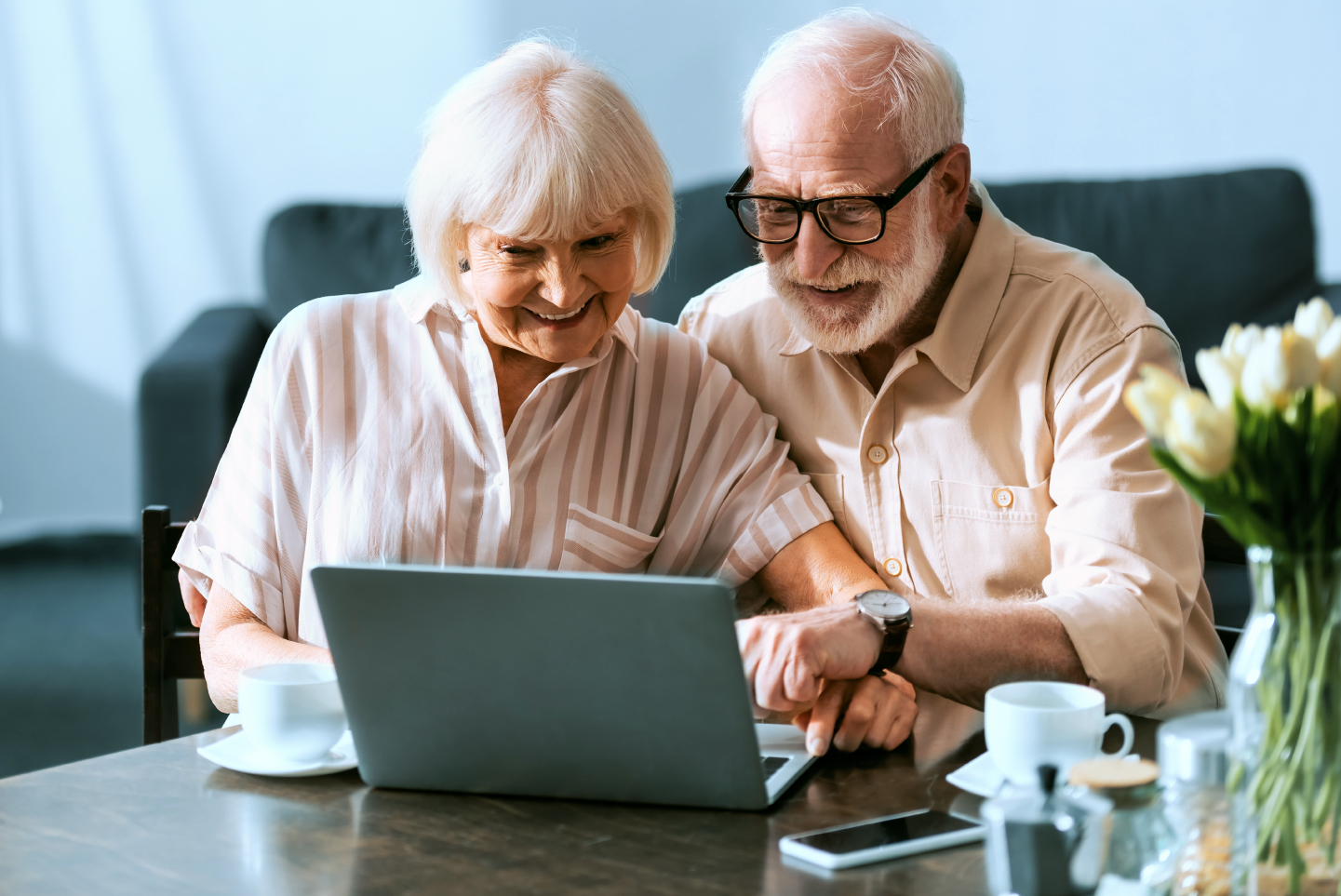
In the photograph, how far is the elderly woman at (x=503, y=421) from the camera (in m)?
1.43

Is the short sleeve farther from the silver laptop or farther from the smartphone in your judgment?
the smartphone

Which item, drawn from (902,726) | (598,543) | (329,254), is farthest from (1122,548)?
(329,254)

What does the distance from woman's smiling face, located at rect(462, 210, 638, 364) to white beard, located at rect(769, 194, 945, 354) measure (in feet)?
0.68

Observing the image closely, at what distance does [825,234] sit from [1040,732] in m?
0.75

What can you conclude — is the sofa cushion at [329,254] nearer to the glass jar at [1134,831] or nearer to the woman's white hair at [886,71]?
the woman's white hair at [886,71]

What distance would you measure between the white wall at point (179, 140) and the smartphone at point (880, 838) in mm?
2988

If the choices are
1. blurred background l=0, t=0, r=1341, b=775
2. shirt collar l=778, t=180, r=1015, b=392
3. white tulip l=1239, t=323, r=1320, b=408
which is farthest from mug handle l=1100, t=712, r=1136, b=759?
blurred background l=0, t=0, r=1341, b=775

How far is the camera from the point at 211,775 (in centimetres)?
106

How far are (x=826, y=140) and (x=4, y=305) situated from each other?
350cm

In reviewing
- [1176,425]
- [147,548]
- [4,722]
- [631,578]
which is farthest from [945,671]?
[4,722]

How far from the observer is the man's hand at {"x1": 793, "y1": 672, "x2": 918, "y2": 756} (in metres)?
1.10

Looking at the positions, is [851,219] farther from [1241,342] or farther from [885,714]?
[1241,342]

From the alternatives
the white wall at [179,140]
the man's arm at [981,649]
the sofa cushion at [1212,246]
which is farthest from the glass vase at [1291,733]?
the white wall at [179,140]

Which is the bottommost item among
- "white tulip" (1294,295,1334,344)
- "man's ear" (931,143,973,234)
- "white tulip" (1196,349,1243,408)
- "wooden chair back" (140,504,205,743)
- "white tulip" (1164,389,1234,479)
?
"wooden chair back" (140,504,205,743)
